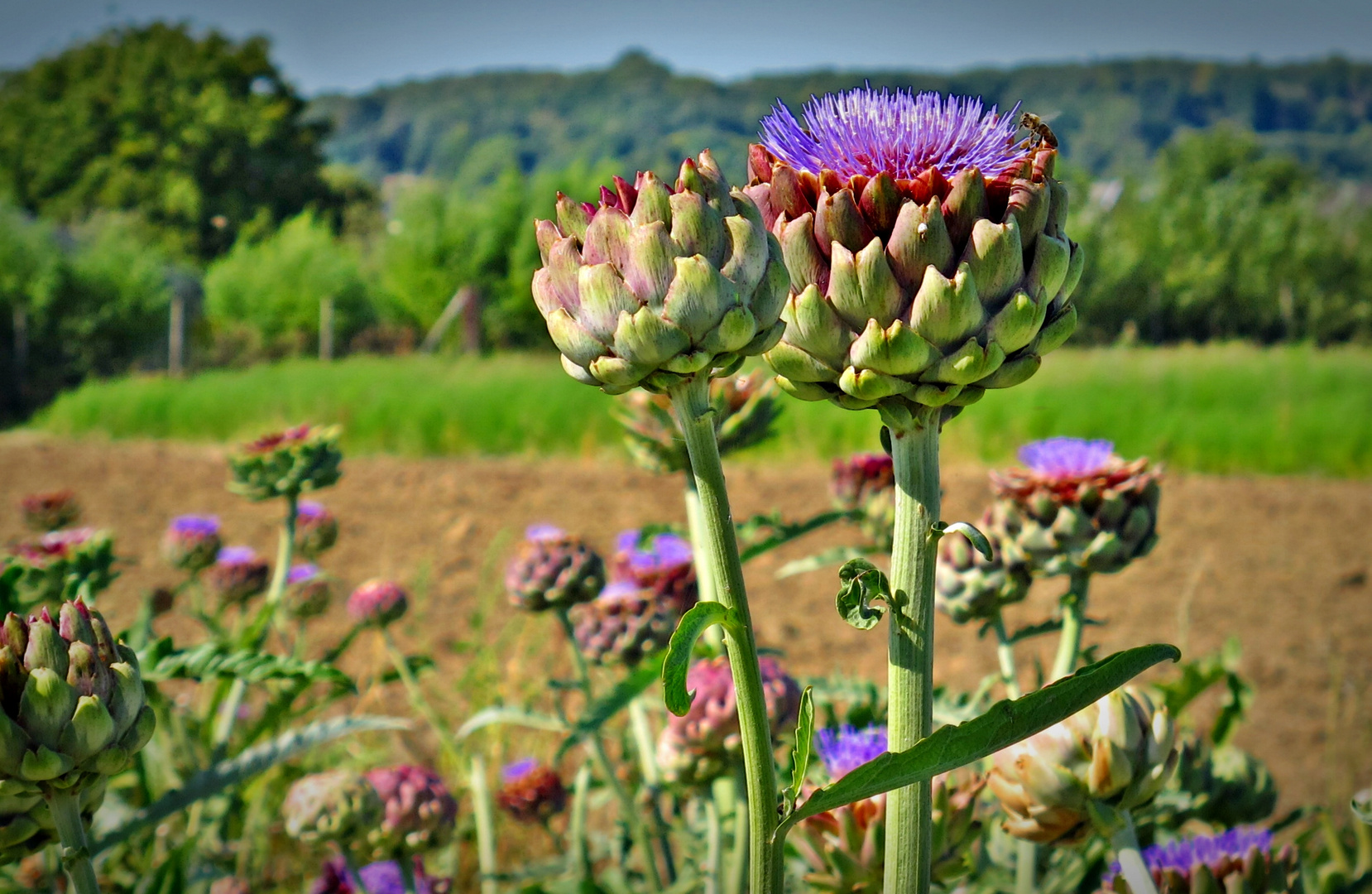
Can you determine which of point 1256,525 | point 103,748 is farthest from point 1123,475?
point 1256,525

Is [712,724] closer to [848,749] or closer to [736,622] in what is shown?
[848,749]

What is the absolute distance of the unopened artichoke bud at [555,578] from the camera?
1039mm

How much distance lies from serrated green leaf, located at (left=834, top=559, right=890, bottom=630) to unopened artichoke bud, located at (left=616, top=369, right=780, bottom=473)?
574 millimetres

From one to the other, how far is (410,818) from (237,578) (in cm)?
85

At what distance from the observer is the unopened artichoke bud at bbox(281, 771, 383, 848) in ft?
2.83

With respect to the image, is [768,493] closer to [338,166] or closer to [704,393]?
[704,393]

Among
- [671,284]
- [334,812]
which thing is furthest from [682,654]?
[334,812]

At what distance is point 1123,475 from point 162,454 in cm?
542

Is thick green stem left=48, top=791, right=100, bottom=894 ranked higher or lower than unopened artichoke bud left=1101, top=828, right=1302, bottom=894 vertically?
higher

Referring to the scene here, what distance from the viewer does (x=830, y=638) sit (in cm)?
261

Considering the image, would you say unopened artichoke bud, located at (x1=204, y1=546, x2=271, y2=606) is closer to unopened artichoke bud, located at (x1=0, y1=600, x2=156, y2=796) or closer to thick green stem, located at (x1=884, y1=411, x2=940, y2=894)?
unopened artichoke bud, located at (x1=0, y1=600, x2=156, y2=796)

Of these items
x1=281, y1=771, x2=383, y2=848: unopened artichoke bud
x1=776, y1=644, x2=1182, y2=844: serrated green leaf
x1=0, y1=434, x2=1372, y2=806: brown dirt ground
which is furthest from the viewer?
x1=0, y1=434, x2=1372, y2=806: brown dirt ground

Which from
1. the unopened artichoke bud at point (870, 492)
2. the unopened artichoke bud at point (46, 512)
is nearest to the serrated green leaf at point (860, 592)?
the unopened artichoke bud at point (870, 492)

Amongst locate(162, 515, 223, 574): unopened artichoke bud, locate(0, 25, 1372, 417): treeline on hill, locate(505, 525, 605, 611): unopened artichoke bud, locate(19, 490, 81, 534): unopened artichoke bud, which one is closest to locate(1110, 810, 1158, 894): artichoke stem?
locate(505, 525, 605, 611): unopened artichoke bud
